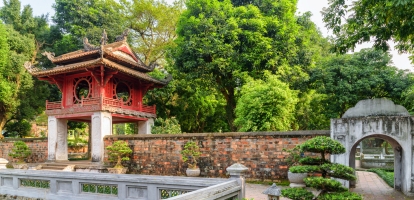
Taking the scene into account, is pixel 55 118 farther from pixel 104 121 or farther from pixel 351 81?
pixel 351 81

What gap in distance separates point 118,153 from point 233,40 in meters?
8.35

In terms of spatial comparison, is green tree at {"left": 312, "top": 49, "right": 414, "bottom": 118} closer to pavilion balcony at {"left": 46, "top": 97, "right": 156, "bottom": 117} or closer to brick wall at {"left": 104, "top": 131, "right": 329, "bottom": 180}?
brick wall at {"left": 104, "top": 131, "right": 329, "bottom": 180}

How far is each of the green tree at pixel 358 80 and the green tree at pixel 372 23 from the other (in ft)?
18.0

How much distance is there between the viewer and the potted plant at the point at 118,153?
42.8 feet

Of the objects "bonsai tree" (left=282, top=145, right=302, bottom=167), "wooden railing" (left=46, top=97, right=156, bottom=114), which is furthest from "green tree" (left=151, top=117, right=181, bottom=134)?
"bonsai tree" (left=282, top=145, right=302, bottom=167)

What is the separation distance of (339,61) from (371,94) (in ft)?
7.52

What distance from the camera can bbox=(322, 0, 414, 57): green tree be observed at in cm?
727

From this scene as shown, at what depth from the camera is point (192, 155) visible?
12.0 m

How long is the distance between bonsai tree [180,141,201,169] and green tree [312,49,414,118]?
7.88 meters

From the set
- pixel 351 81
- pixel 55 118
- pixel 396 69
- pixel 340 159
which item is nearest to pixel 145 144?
pixel 55 118

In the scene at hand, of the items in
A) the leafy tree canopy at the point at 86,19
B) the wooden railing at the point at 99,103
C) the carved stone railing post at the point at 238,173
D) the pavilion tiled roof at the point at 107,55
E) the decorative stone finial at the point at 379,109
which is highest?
the leafy tree canopy at the point at 86,19

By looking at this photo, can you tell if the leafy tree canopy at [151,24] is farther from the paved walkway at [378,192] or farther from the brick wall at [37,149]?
the paved walkway at [378,192]

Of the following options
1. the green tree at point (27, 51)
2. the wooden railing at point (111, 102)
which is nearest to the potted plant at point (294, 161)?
the wooden railing at point (111, 102)

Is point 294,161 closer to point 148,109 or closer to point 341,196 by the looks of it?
point 341,196
